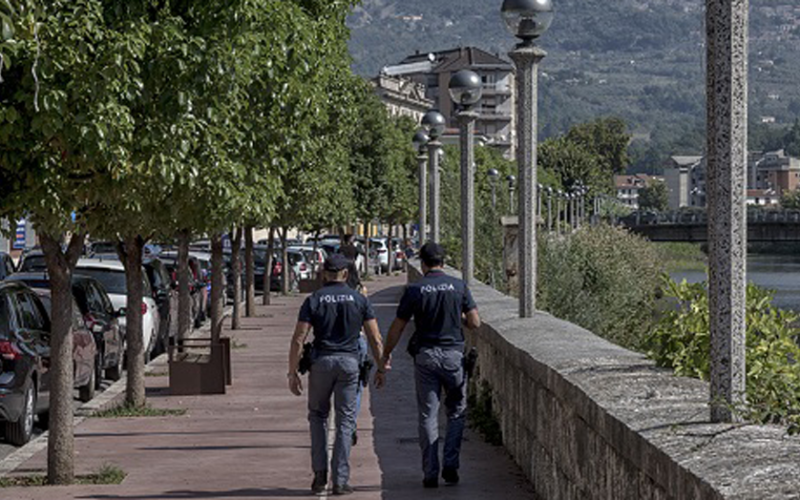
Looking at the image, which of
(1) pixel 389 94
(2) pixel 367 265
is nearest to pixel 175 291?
(2) pixel 367 265

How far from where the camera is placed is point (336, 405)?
40.4 feet

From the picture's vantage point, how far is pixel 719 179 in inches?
288

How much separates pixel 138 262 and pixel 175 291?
10.6 metres

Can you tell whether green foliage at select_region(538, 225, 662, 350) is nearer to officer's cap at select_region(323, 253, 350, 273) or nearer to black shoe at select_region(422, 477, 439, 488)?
black shoe at select_region(422, 477, 439, 488)

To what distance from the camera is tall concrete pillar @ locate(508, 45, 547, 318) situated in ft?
50.8

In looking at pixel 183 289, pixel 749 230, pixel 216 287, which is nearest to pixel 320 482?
pixel 183 289

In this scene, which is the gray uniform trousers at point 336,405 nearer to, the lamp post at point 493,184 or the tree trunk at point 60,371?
the tree trunk at point 60,371

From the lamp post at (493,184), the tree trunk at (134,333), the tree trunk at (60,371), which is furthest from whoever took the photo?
the lamp post at (493,184)

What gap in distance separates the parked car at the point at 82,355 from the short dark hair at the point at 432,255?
Answer: 23.3 ft

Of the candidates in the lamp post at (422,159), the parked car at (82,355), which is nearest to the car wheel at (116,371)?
the parked car at (82,355)

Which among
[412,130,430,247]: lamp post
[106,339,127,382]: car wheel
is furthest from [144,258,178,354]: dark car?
[412,130,430,247]: lamp post

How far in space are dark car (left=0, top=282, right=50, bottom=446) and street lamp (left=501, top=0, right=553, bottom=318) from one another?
4.57m

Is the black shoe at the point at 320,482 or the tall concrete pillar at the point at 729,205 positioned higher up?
the tall concrete pillar at the point at 729,205

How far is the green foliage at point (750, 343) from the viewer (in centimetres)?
882
